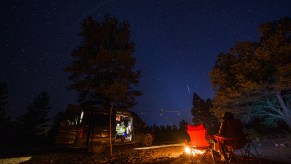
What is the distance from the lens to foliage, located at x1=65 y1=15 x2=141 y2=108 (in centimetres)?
1609

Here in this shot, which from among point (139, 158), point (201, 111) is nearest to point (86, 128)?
point (139, 158)

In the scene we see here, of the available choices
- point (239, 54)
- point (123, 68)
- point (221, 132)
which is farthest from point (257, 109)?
point (123, 68)

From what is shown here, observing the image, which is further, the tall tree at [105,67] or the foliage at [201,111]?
the foliage at [201,111]

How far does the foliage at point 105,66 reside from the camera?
52.8ft

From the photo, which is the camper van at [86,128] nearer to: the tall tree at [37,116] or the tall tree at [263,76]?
the tall tree at [263,76]

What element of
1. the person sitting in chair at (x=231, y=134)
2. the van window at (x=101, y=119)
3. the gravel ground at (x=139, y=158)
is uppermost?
the van window at (x=101, y=119)

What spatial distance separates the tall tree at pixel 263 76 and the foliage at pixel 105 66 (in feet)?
27.4

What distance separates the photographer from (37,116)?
35.0 metres

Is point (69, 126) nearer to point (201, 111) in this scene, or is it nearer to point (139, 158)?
point (139, 158)

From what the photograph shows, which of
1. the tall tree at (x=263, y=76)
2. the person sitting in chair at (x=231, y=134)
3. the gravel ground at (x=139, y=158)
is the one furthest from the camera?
the tall tree at (x=263, y=76)

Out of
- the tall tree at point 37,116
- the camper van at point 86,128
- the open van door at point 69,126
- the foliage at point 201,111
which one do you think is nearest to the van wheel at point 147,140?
the camper van at point 86,128

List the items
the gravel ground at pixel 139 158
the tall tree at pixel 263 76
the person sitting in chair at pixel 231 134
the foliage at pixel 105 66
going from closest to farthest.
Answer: the person sitting in chair at pixel 231 134 → the gravel ground at pixel 139 158 → the tall tree at pixel 263 76 → the foliage at pixel 105 66

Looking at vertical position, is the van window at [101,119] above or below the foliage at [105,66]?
below

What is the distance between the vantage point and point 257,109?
40.3ft
